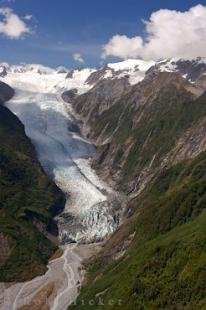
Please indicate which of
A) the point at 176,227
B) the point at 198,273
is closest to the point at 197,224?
the point at 176,227

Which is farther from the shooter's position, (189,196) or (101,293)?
(189,196)

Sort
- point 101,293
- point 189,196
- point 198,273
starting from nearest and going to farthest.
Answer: point 198,273 → point 101,293 → point 189,196

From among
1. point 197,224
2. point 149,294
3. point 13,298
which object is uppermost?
point 197,224

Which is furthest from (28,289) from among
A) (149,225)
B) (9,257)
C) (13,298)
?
(149,225)

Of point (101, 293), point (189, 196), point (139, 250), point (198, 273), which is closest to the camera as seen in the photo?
point (198, 273)

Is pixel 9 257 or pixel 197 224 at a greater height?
pixel 197 224

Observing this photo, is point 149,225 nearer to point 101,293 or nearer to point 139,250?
point 139,250

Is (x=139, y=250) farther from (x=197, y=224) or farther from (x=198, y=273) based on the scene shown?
(x=198, y=273)
